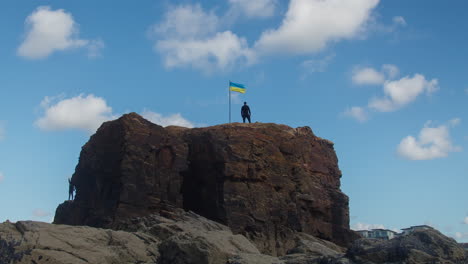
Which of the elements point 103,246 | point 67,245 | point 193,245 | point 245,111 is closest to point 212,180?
point 245,111

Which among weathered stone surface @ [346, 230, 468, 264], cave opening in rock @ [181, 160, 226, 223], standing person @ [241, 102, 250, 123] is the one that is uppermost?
standing person @ [241, 102, 250, 123]

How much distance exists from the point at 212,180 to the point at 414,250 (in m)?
22.5

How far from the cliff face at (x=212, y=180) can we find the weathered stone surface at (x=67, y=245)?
9723 millimetres

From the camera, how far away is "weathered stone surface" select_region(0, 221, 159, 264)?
882 inches

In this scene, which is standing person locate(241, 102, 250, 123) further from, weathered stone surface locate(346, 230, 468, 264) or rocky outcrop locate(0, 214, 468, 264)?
weathered stone surface locate(346, 230, 468, 264)

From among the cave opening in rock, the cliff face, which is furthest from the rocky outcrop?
the cave opening in rock

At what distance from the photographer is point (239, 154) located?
41.4m

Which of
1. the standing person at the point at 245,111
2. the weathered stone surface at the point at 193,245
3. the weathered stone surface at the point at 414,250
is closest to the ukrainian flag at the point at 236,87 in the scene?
Answer: the standing person at the point at 245,111

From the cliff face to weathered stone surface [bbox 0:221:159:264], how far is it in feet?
31.9

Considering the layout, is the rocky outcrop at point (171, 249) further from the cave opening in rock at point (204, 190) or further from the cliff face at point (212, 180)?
the cave opening in rock at point (204, 190)

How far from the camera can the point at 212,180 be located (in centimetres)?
4156

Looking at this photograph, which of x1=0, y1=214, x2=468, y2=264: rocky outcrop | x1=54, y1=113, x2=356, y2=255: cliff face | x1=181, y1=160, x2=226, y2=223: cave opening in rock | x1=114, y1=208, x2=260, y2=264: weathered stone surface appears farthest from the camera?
x1=181, y1=160, x2=226, y2=223: cave opening in rock

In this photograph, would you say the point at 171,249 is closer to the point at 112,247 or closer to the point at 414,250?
the point at 112,247

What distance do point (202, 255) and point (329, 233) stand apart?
908 inches
